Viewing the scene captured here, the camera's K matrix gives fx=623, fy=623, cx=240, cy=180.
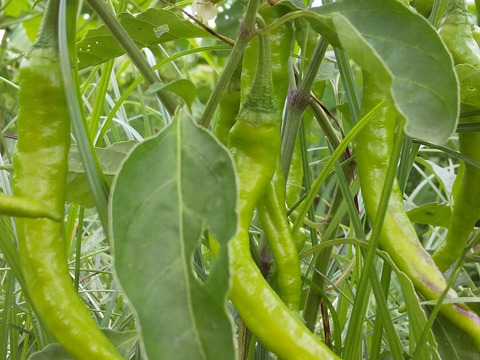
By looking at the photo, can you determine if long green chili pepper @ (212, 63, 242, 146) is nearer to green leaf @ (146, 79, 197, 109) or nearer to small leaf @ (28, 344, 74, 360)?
green leaf @ (146, 79, 197, 109)

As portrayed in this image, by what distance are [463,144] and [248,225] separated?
0.21 metres

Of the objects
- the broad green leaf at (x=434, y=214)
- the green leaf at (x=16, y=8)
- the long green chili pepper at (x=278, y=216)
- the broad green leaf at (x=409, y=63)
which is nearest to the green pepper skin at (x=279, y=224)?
the long green chili pepper at (x=278, y=216)

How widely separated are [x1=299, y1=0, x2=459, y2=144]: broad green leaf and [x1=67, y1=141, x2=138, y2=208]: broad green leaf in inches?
8.4

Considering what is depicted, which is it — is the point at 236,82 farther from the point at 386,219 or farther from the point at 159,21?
the point at 386,219

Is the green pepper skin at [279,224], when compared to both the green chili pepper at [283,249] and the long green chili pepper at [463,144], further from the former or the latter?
the long green chili pepper at [463,144]

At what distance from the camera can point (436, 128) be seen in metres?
0.34

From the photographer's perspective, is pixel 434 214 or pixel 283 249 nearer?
pixel 283 249

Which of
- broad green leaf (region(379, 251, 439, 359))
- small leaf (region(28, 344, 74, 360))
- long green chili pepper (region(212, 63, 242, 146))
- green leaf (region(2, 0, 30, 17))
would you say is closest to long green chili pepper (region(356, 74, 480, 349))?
broad green leaf (region(379, 251, 439, 359))

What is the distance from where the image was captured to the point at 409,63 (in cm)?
37

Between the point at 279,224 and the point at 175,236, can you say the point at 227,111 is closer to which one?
the point at 279,224

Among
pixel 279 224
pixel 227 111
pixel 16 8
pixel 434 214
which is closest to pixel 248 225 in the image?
pixel 279 224

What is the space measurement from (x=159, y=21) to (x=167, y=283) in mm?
289

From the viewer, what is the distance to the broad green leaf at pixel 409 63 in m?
→ 0.34

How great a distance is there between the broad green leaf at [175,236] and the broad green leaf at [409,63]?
92mm
